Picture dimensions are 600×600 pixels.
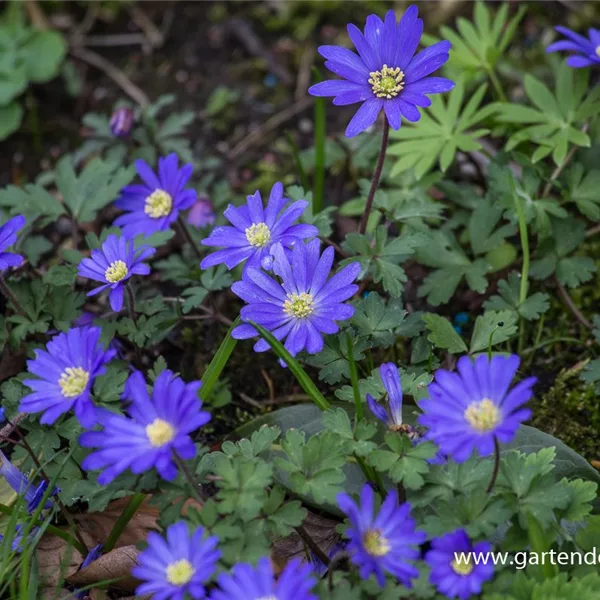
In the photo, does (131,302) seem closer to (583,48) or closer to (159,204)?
(159,204)

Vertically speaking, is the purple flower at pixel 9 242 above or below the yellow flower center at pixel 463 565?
above

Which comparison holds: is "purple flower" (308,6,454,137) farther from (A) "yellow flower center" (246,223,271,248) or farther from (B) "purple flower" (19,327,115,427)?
(B) "purple flower" (19,327,115,427)

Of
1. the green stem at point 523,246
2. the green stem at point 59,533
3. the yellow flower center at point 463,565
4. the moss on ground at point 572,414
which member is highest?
the green stem at point 523,246

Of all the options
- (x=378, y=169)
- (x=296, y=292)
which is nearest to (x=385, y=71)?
(x=378, y=169)

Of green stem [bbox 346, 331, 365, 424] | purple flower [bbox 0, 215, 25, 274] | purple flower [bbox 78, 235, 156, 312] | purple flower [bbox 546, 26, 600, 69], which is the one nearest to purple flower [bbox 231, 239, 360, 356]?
green stem [bbox 346, 331, 365, 424]

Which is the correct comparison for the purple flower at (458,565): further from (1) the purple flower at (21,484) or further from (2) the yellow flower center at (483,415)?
(1) the purple flower at (21,484)

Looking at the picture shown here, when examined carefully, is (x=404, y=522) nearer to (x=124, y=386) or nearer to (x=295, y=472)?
(x=295, y=472)

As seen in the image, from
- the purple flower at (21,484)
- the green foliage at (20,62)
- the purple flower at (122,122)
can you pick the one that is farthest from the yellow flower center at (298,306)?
the green foliage at (20,62)
